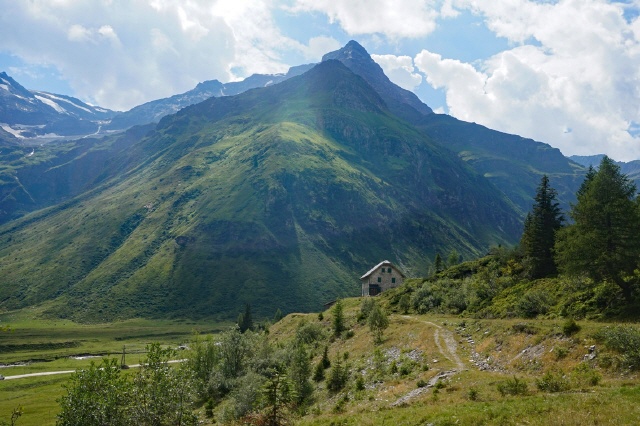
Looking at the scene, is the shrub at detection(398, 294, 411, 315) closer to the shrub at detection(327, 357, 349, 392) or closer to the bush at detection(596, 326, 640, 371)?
the shrub at detection(327, 357, 349, 392)

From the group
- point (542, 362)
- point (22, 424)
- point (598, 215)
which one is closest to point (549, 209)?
point (598, 215)

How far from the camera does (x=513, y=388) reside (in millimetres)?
25844

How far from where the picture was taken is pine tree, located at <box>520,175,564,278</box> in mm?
64375

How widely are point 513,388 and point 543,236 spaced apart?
47.3 metres

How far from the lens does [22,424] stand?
3088 inches

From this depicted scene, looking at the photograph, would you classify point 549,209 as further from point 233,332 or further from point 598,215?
point 233,332

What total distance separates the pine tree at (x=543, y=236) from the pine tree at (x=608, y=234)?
70.4 feet

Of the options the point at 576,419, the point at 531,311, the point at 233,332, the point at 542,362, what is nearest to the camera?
the point at 576,419

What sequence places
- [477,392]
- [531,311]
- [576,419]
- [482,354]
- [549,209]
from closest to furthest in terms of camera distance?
[576,419], [477,392], [482,354], [531,311], [549,209]

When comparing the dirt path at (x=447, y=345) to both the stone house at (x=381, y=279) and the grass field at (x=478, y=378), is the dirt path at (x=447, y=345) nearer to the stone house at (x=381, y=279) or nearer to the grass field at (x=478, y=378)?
the grass field at (x=478, y=378)

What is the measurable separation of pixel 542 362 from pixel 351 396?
1780 cm

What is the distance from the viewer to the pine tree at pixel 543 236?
64.4 metres

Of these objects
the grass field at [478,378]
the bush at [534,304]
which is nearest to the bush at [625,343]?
the grass field at [478,378]

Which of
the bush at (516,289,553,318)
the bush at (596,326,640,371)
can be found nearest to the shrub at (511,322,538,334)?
the bush at (596,326,640,371)
